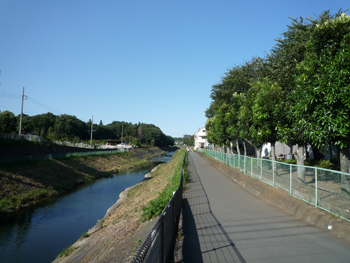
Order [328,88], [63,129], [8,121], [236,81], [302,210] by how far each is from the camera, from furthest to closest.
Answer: [63,129] → [8,121] → [236,81] → [302,210] → [328,88]

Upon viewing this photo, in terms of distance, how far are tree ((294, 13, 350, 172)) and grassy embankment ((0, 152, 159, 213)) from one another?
1778 cm

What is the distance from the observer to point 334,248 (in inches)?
211

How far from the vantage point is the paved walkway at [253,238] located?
513 centimetres

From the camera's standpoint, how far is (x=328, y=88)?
743 cm

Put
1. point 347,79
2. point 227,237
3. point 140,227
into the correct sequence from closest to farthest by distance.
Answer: point 227,237 → point 347,79 → point 140,227

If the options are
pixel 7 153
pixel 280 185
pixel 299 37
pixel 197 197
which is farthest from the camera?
pixel 7 153

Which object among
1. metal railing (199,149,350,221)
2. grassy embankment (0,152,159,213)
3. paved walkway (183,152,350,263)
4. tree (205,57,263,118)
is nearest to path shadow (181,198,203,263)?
paved walkway (183,152,350,263)

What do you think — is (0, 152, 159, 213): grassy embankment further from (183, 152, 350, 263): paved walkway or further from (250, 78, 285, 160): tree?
(250, 78, 285, 160): tree

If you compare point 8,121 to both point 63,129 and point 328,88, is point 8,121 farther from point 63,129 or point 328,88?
point 328,88

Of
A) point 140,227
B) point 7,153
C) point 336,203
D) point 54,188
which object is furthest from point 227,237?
point 7,153

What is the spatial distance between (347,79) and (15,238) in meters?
15.1

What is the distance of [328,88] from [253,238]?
4.81 meters

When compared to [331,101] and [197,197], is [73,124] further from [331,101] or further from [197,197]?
[331,101]

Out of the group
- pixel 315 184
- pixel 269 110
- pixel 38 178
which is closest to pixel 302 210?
pixel 315 184
